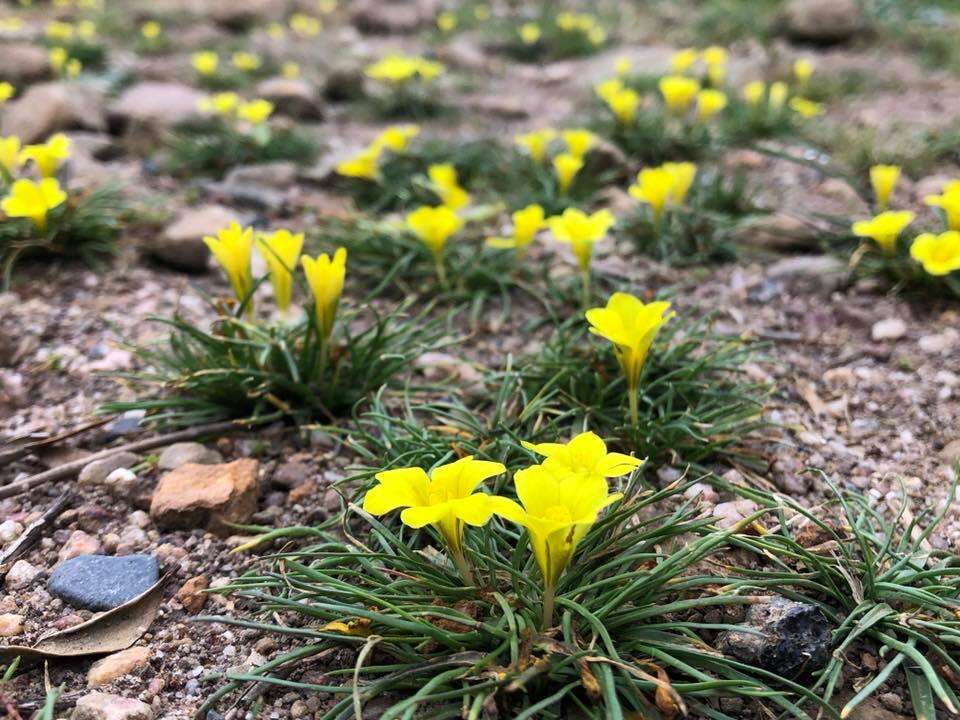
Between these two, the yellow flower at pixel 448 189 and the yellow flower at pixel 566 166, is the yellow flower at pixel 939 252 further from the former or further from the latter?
the yellow flower at pixel 448 189

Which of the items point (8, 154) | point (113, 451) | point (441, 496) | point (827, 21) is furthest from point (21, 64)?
point (827, 21)

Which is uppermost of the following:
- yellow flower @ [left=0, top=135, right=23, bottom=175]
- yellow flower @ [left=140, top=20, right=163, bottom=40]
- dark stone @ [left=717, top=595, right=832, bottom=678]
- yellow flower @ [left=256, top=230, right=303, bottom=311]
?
yellow flower @ [left=0, top=135, right=23, bottom=175]

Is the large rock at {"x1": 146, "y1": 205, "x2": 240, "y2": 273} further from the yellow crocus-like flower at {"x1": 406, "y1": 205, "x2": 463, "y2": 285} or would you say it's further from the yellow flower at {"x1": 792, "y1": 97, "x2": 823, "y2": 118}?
the yellow flower at {"x1": 792, "y1": 97, "x2": 823, "y2": 118}

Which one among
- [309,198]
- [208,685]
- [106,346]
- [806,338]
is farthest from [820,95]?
[208,685]

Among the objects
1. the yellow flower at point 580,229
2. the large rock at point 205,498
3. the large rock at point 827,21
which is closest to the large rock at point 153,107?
the yellow flower at point 580,229

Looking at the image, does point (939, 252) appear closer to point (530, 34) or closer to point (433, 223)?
point (433, 223)

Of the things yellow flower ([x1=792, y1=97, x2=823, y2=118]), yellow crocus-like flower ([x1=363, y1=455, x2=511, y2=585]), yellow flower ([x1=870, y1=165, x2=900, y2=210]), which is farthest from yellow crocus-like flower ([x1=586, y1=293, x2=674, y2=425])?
yellow flower ([x1=792, y1=97, x2=823, y2=118])
